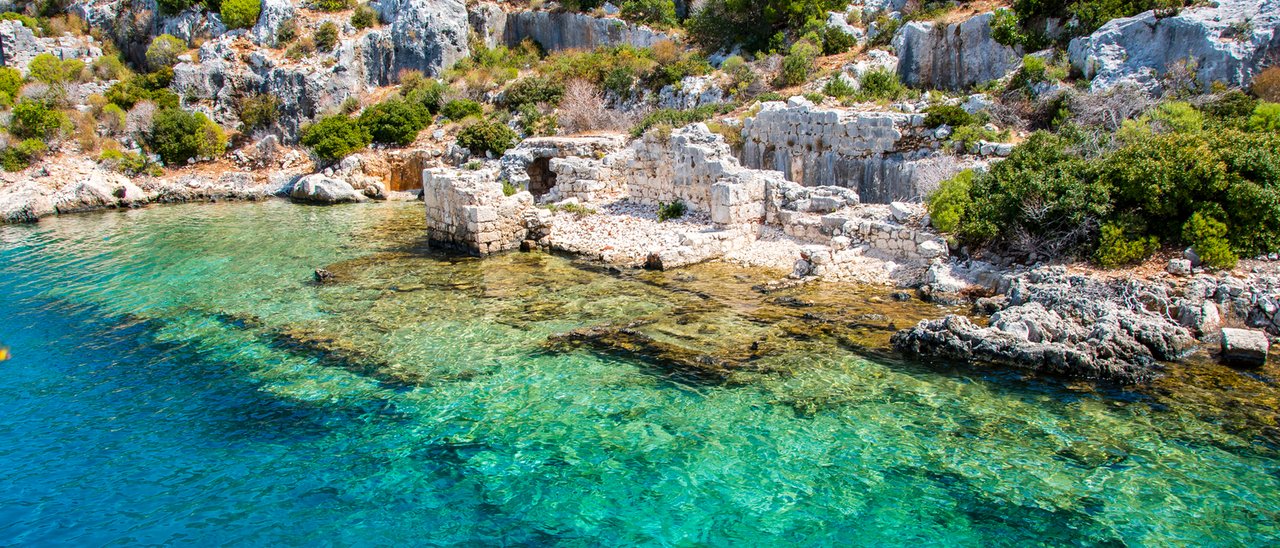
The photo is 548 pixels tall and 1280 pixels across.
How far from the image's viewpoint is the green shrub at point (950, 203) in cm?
1316

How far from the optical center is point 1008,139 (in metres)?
16.8

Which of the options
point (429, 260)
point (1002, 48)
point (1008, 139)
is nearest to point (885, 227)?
point (1008, 139)

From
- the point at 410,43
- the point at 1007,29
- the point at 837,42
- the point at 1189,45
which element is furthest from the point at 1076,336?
the point at 410,43

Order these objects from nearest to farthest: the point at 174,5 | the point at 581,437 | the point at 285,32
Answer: the point at 581,437 < the point at 285,32 < the point at 174,5

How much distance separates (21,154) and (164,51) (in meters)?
9.59

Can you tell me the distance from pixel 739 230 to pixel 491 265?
16.8 ft

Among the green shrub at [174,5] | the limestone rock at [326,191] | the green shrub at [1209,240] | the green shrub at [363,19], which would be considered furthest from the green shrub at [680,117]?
the green shrub at [174,5]

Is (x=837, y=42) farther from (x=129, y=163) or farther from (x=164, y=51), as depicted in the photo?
(x=164, y=51)

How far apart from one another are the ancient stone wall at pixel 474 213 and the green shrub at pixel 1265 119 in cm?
1382

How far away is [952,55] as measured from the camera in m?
23.3

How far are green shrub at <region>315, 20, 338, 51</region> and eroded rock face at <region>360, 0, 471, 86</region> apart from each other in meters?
1.37

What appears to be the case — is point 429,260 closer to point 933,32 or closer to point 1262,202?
point 1262,202

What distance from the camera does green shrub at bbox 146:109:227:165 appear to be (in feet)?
93.9

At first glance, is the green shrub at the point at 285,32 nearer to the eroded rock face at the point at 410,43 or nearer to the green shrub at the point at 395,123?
the eroded rock face at the point at 410,43
